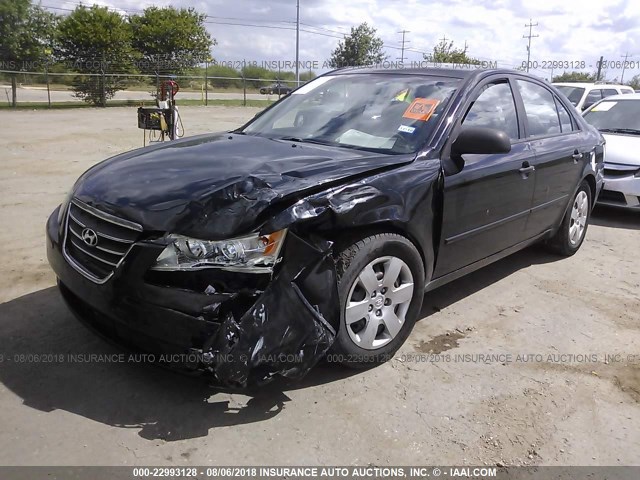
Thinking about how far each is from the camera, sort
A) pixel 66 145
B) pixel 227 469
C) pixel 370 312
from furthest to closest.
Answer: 1. pixel 66 145
2. pixel 370 312
3. pixel 227 469

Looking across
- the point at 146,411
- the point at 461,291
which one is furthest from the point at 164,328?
the point at 461,291

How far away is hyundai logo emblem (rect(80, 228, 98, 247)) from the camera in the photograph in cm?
284

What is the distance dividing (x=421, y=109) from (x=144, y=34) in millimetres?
30673

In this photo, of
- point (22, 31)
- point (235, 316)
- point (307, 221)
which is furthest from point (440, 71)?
point (22, 31)

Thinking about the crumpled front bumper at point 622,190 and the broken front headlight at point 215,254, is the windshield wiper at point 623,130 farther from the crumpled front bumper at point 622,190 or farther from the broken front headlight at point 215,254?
the broken front headlight at point 215,254

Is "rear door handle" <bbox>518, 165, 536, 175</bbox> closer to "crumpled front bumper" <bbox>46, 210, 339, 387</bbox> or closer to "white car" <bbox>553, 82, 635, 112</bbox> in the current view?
"crumpled front bumper" <bbox>46, 210, 339, 387</bbox>

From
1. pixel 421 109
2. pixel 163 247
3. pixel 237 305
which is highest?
pixel 421 109

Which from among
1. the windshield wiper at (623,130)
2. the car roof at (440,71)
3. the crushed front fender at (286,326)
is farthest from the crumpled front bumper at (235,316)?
the windshield wiper at (623,130)

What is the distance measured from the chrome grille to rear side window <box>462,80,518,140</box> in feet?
7.59

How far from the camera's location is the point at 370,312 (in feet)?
10.3

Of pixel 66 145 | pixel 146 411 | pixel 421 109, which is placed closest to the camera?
pixel 146 411

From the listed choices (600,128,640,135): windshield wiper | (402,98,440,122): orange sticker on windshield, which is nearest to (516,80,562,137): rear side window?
(402,98,440,122): orange sticker on windshield

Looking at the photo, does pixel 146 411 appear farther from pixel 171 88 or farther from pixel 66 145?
pixel 66 145

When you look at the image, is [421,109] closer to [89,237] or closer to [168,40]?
[89,237]
